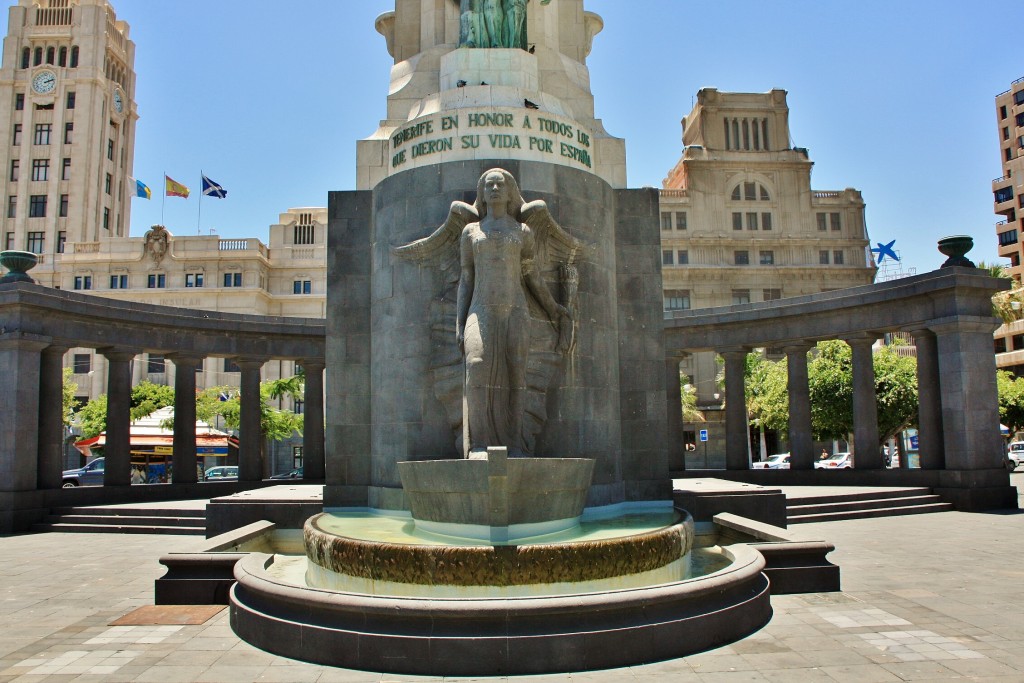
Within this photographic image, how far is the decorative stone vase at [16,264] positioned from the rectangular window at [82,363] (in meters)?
56.4

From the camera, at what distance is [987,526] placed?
2191 centimetres

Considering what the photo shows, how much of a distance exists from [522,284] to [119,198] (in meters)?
97.8

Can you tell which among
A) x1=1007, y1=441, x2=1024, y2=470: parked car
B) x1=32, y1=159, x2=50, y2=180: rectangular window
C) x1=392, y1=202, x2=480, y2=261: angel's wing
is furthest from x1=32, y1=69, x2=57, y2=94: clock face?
x1=1007, y1=441, x2=1024, y2=470: parked car

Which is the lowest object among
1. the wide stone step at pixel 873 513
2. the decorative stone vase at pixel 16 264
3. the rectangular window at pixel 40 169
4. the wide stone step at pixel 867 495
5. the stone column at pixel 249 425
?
the wide stone step at pixel 873 513

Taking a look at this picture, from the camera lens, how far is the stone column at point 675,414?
1325 inches

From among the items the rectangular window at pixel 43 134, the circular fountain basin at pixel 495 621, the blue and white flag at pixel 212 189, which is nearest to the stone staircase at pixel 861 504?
the circular fountain basin at pixel 495 621

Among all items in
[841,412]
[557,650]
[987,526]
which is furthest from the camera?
[841,412]

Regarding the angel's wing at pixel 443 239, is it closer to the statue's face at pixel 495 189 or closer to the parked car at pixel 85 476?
the statue's face at pixel 495 189

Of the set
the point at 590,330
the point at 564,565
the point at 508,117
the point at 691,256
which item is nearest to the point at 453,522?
the point at 564,565

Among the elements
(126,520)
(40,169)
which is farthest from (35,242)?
(126,520)

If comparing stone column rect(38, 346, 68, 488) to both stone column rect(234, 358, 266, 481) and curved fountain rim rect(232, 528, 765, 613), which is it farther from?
curved fountain rim rect(232, 528, 765, 613)

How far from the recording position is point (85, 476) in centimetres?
4653

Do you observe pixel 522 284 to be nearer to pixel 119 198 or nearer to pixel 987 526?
pixel 987 526

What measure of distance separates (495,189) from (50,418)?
19455mm
